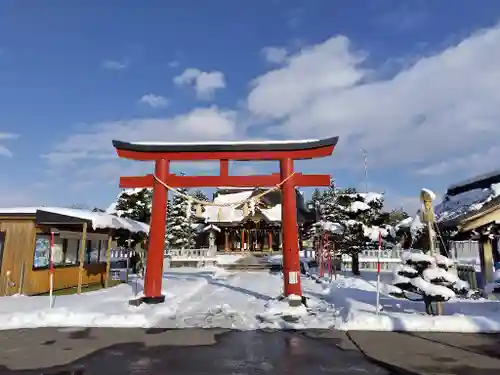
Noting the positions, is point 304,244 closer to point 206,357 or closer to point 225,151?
point 225,151

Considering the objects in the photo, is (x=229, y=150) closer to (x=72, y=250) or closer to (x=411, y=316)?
(x=411, y=316)

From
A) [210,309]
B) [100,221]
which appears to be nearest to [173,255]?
Answer: [100,221]

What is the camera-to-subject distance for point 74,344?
741cm

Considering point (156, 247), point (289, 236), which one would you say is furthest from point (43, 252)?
point (289, 236)

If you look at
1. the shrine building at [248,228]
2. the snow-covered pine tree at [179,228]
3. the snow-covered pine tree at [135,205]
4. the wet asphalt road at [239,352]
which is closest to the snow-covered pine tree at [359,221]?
the shrine building at [248,228]

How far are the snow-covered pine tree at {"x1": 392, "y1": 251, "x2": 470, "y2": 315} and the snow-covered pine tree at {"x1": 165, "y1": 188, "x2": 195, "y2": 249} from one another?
34.6 metres

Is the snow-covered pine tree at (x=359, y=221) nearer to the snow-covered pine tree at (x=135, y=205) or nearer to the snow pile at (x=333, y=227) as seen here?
the snow pile at (x=333, y=227)

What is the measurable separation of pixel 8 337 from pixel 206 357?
478 cm

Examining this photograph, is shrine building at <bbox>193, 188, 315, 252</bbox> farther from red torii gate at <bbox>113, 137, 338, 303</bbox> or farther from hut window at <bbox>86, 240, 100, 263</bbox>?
red torii gate at <bbox>113, 137, 338, 303</bbox>

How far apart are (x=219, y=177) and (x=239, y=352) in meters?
6.74

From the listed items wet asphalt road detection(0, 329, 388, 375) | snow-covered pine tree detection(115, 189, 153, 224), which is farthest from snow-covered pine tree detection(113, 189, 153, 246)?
wet asphalt road detection(0, 329, 388, 375)

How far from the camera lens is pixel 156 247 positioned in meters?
11.9

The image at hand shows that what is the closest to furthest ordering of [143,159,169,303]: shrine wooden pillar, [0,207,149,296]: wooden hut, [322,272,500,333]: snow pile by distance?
[322,272,500,333]: snow pile, [143,159,169,303]: shrine wooden pillar, [0,207,149,296]: wooden hut

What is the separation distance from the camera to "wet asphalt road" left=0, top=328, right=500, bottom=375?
5.83 meters
